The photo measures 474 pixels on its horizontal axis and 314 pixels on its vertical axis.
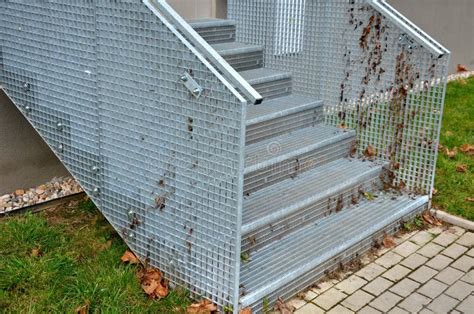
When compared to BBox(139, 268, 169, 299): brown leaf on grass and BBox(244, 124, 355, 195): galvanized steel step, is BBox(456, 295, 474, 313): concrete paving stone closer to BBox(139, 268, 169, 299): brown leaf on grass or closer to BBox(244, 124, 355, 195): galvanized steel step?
BBox(244, 124, 355, 195): galvanized steel step

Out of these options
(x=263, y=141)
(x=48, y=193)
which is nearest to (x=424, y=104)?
(x=263, y=141)

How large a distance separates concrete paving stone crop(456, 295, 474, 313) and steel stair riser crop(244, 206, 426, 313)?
74 cm

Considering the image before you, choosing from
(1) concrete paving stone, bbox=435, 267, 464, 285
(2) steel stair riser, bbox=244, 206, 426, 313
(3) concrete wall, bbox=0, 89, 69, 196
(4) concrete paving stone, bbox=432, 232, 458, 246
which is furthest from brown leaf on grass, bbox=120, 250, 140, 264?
(4) concrete paving stone, bbox=432, 232, 458, 246

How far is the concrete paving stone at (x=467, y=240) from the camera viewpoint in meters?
4.45

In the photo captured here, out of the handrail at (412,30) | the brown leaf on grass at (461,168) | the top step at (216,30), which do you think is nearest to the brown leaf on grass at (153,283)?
the top step at (216,30)

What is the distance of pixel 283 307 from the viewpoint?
11.6ft

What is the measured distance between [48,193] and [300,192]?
195cm

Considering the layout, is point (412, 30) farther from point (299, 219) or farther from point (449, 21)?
point (449, 21)

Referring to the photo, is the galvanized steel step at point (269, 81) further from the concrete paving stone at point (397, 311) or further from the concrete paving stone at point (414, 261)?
the concrete paving stone at point (397, 311)

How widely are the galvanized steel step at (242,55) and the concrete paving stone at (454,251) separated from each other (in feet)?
7.50

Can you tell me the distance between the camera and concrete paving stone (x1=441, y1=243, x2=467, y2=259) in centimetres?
428

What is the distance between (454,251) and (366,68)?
163cm

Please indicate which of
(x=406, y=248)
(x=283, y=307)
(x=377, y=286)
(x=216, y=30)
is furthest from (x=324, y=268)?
(x=216, y=30)

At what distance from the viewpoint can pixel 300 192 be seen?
4258 mm
